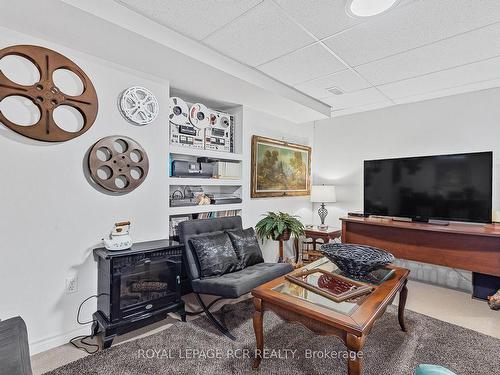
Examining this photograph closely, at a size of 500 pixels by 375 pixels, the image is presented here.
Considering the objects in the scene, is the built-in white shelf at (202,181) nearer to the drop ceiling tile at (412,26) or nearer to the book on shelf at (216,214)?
the book on shelf at (216,214)

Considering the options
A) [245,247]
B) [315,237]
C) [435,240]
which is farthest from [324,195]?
[245,247]

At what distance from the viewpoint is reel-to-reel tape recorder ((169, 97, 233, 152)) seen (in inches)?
113

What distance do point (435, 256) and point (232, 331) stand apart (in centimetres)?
233

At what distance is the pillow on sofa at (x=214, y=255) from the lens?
245cm

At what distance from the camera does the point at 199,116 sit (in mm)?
3070

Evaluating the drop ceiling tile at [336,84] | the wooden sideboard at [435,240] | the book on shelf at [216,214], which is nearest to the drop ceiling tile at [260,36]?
the drop ceiling tile at [336,84]

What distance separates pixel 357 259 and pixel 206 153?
193cm

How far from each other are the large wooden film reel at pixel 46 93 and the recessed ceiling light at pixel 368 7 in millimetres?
2009

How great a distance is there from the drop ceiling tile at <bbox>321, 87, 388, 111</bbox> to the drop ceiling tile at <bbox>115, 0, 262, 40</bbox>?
1927mm

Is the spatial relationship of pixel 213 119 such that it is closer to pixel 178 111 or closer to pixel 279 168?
pixel 178 111

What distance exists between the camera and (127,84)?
2408mm

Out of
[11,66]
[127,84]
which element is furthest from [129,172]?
[11,66]

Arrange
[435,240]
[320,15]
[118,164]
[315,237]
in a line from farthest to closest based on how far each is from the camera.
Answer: [315,237], [435,240], [118,164], [320,15]

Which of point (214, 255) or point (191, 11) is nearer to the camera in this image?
point (191, 11)
